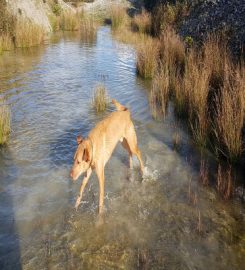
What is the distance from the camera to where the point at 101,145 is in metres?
4.11

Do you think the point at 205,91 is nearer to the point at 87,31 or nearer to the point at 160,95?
the point at 160,95

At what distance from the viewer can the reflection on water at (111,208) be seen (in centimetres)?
366

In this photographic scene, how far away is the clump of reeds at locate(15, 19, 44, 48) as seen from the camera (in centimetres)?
1522

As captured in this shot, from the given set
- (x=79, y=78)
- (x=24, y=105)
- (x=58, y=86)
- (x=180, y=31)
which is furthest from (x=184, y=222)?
(x=180, y=31)

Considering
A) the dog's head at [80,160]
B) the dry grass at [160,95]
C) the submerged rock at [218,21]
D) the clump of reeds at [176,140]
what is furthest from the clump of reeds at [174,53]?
the dog's head at [80,160]

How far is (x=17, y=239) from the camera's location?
3.85 metres

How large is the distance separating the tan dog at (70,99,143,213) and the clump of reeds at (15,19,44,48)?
12.1 metres

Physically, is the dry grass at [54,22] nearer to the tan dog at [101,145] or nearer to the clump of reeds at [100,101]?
the clump of reeds at [100,101]

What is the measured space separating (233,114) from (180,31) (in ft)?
32.7

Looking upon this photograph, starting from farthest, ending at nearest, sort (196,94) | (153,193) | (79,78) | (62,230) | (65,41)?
(65,41)
(79,78)
(196,94)
(153,193)
(62,230)

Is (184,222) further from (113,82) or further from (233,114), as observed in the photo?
(113,82)

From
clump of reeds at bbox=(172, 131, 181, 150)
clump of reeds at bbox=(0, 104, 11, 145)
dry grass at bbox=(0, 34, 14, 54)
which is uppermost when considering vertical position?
dry grass at bbox=(0, 34, 14, 54)

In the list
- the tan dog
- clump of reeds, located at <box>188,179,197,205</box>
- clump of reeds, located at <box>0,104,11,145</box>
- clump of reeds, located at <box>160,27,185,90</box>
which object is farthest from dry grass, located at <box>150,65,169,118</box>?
clump of reeds, located at <box>0,104,11,145</box>

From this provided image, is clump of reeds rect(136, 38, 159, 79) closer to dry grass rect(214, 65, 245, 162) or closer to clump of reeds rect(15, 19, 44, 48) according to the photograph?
dry grass rect(214, 65, 245, 162)
